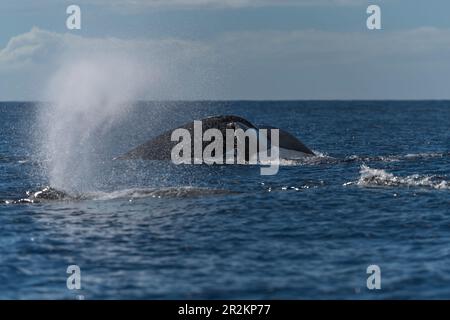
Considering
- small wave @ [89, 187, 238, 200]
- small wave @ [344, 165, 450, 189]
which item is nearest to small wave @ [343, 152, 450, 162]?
small wave @ [344, 165, 450, 189]

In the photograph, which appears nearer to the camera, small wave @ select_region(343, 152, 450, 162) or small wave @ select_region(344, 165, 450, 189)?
small wave @ select_region(344, 165, 450, 189)

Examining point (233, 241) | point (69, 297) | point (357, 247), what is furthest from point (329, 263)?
point (69, 297)

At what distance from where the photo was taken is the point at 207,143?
49281mm

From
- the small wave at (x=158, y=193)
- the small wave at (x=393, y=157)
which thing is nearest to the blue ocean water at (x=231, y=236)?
the small wave at (x=158, y=193)

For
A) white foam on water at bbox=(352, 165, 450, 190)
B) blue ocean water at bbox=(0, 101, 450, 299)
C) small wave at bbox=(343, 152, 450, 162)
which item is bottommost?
blue ocean water at bbox=(0, 101, 450, 299)

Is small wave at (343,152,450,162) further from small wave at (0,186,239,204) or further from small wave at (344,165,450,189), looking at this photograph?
small wave at (0,186,239,204)

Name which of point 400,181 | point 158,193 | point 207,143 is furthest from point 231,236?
point 207,143

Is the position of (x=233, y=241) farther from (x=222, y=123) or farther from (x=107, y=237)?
(x=222, y=123)

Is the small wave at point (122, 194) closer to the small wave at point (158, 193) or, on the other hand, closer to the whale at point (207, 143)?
the small wave at point (158, 193)

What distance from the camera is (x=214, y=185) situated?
36844 mm

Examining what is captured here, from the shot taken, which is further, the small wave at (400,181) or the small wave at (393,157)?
the small wave at (393,157)

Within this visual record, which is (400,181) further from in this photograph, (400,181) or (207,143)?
(207,143)

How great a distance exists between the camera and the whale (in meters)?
48.3

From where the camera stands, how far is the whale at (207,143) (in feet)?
158
